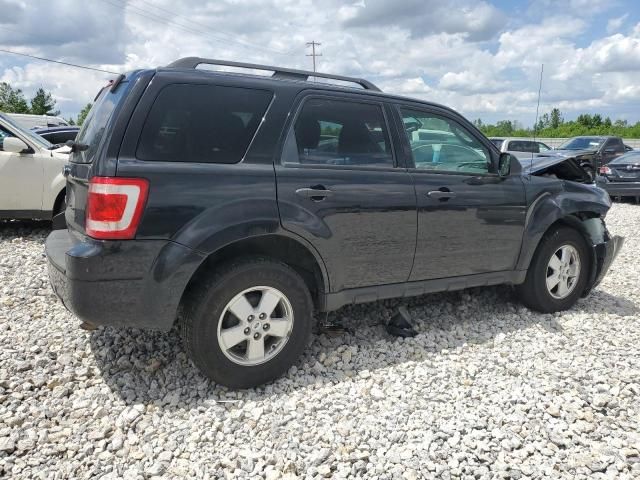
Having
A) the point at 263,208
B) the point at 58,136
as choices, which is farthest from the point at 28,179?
the point at 58,136

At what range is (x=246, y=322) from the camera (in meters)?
3.15

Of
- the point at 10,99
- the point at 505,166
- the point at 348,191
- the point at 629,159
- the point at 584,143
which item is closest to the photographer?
the point at 348,191

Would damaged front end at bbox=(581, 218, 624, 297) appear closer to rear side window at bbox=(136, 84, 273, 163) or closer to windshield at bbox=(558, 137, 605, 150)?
rear side window at bbox=(136, 84, 273, 163)

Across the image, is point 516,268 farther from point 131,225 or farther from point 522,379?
point 131,225

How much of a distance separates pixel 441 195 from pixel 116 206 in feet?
7.22

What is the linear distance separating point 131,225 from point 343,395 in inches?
62.7

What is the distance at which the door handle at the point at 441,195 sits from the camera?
12.4 feet

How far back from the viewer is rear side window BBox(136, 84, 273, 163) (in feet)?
9.52

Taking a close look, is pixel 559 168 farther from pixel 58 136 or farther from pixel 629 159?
pixel 58 136

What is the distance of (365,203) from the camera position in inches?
136

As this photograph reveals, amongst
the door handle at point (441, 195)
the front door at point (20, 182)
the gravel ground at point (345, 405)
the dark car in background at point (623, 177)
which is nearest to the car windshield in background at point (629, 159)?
the dark car in background at point (623, 177)

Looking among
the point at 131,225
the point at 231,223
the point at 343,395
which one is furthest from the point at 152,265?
the point at 343,395

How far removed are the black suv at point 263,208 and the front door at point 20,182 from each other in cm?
380

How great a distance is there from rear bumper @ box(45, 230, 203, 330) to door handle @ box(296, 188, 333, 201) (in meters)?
0.74
